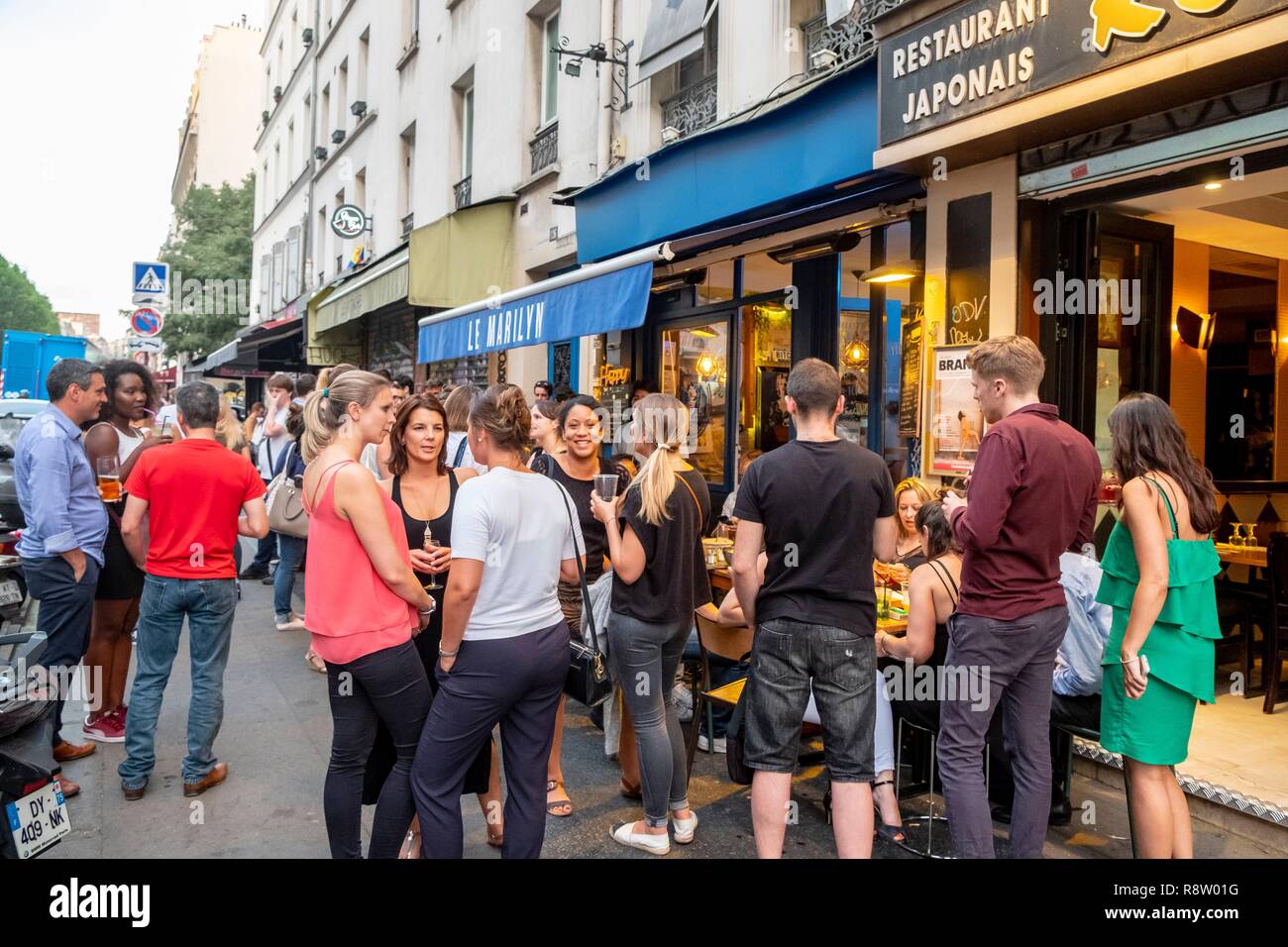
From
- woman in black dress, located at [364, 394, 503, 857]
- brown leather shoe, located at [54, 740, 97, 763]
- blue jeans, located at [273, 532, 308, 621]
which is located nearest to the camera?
woman in black dress, located at [364, 394, 503, 857]

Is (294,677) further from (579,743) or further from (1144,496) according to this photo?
(1144,496)

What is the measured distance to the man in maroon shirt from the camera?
328 centimetres

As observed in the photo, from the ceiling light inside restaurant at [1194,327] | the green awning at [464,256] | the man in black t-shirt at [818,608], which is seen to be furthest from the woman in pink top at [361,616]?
the green awning at [464,256]

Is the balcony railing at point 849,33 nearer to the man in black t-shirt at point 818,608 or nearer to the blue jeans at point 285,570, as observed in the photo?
the man in black t-shirt at point 818,608

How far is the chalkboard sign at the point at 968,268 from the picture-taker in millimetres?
5688

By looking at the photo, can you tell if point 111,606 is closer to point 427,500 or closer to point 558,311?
point 427,500

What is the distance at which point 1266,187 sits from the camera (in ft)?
18.7

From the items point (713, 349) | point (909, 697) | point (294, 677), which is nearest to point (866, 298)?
point (713, 349)

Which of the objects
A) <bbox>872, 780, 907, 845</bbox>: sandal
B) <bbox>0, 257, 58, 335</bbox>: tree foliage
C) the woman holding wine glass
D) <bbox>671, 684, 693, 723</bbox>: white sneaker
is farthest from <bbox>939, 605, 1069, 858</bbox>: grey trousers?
<bbox>0, 257, 58, 335</bbox>: tree foliage

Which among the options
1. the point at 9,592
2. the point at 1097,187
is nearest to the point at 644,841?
the point at 9,592

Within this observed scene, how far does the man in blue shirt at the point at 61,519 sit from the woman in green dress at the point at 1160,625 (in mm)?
4832

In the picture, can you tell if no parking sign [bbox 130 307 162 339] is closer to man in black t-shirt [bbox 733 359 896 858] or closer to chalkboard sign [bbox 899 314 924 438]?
chalkboard sign [bbox 899 314 924 438]

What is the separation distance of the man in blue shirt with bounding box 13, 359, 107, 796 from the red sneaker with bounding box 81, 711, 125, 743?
1.11ft

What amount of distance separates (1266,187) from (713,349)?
4.86 m
